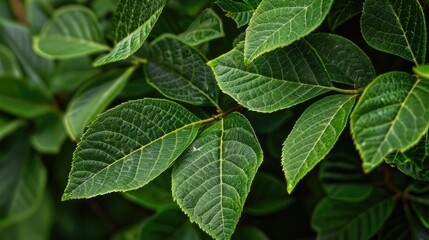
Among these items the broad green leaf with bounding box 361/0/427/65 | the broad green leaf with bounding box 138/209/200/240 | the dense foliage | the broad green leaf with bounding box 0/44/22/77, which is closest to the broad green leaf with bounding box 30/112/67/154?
the dense foliage

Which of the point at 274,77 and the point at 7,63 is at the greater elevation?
the point at 274,77

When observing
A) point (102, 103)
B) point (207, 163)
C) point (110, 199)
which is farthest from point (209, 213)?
point (110, 199)

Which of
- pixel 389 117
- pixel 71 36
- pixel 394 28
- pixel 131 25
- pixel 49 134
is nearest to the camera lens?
pixel 389 117

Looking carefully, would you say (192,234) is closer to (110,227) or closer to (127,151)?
(127,151)

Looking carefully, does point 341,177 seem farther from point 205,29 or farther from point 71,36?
point 71,36

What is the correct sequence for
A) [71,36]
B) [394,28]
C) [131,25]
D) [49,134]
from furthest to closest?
[49,134] → [71,36] → [131,25] → [394,28]

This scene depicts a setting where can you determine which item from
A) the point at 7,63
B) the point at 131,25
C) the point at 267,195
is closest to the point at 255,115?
the point at 267,195

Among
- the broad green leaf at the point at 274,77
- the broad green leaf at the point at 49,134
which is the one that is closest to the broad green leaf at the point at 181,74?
the broad green leaf at the point at 274,77
